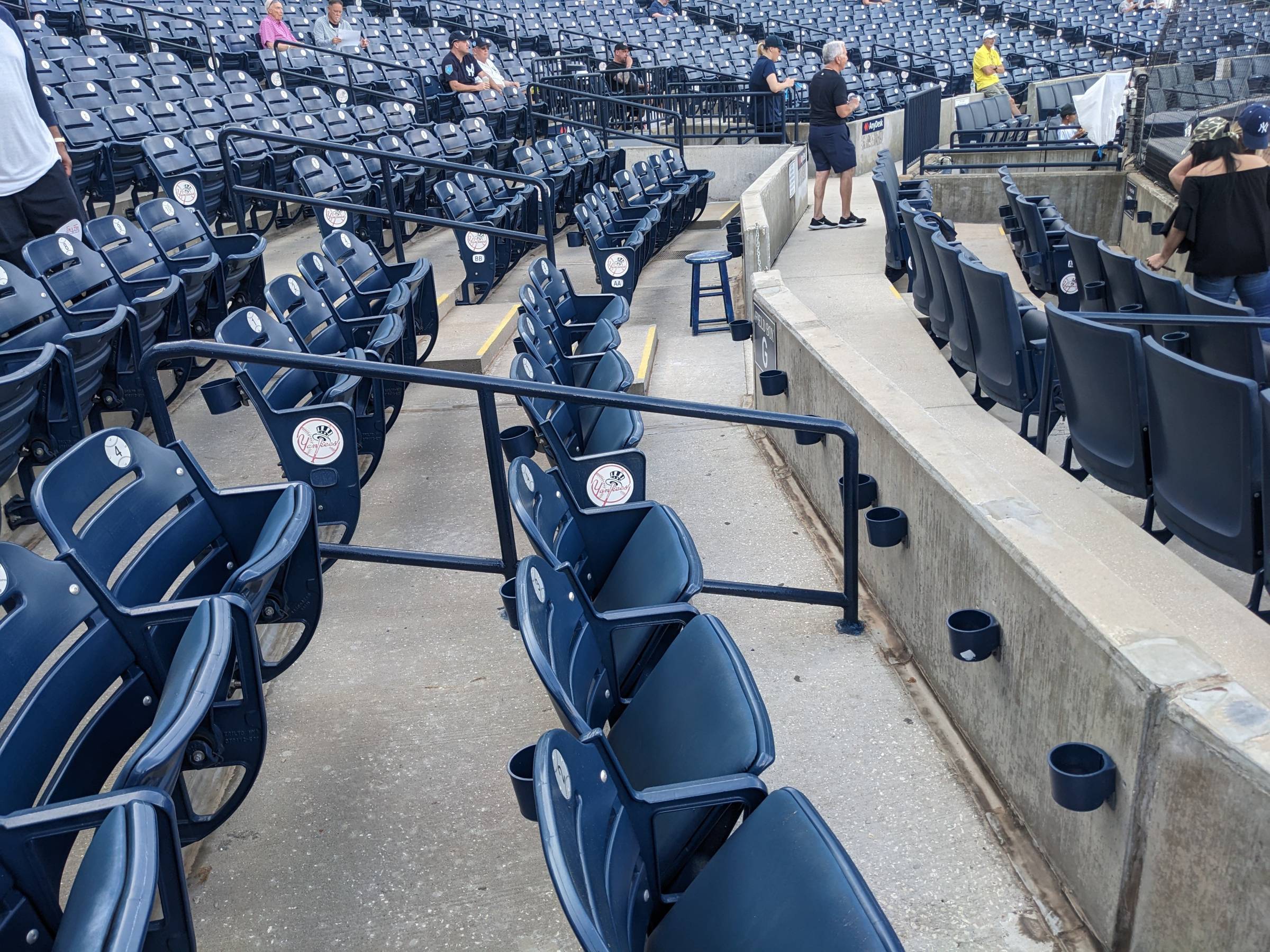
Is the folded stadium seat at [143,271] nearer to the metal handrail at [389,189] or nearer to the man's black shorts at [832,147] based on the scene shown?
the metal handrail at [389,189]

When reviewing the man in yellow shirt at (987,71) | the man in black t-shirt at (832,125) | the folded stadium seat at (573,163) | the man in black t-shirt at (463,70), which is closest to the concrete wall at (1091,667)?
the man in black t-shirt at (832,125)

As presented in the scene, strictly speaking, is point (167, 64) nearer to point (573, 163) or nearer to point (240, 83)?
point (240, 83)

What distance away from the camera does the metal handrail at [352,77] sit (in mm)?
10820

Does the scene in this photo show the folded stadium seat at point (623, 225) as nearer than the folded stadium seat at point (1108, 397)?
No

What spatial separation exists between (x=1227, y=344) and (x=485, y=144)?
7.93 metres

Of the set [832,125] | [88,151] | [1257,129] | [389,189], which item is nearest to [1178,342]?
[1257,129]

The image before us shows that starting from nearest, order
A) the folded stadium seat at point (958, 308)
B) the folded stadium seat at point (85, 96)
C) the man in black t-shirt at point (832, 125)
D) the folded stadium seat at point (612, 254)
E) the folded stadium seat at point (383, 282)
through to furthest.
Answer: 1. the folded stadium seat at point (958, 308)
2. the folded stadium seat at point (383, 282)
3. the folded stadium seat at point (612, 254)
4. the folded stadium seat at point (85, 96)
5. the man in black t-shirt at point (832, 125)

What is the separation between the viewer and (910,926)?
6.69 feet

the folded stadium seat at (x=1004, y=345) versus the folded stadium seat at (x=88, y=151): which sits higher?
the folded stadium seat at (x=88, y=151)

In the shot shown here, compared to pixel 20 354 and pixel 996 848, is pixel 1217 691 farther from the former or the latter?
pixel 20 354

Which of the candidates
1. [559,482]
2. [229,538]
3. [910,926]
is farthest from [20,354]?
[910,926]

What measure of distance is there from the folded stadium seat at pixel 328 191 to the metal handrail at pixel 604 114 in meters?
3.16

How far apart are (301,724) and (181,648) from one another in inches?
36.4

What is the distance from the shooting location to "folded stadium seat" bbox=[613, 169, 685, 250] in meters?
9.06
